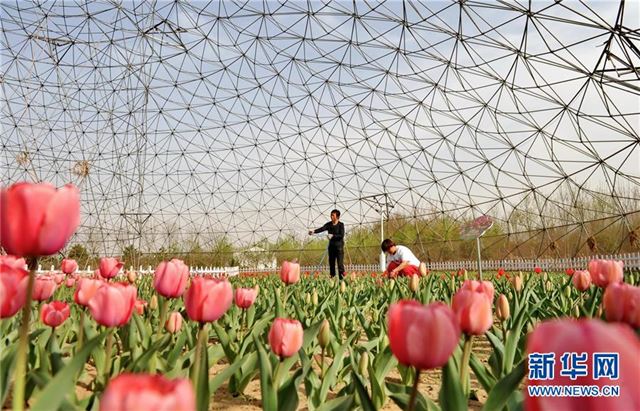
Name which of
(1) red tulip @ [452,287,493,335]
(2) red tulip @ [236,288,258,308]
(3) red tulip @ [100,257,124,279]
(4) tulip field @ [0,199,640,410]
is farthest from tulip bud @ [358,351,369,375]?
(3) red tulip @ [100,257,124,279]

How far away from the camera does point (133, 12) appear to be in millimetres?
20406

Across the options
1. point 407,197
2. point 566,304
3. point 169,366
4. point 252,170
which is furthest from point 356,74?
point 169,366

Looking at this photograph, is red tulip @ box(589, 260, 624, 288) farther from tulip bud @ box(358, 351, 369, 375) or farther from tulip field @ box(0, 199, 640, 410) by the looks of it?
tulip bud @ box(358, 351, 369, 375)

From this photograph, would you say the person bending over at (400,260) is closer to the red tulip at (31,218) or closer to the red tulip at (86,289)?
the red tulip at (86,289)

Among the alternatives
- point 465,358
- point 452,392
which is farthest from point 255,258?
point 452,392

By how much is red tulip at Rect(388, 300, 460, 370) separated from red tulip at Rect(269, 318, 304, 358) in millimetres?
594

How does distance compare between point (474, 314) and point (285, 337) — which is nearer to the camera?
point (474, 314)

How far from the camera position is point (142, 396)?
0.42 metres

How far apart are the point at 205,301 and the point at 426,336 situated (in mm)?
644

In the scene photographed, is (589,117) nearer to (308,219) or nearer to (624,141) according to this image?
(624,141)

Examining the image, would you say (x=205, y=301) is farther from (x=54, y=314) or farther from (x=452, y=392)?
(x=54, y=314)

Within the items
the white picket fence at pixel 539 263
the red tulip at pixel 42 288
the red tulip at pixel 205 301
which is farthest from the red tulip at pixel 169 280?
the white picket fence at pixel 539 263

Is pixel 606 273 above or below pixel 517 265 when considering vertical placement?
above

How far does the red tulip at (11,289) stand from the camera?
106 centimetres
